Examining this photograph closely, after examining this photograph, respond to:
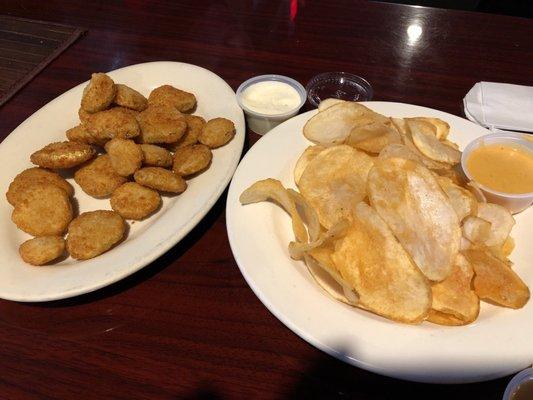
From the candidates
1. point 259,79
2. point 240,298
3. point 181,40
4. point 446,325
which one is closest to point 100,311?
point 240,298

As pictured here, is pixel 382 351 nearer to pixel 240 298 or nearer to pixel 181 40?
pixel 240 298

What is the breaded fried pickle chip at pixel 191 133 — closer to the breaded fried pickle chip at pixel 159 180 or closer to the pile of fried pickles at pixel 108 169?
the pile of fried pickles at pixel 108 169

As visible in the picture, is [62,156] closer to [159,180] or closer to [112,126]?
[112,126]

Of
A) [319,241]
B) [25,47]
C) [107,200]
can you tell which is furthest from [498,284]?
[25,47]

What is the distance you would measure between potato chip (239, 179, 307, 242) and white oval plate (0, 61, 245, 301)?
14cm

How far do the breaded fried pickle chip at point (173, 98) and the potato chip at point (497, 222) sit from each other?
3.56 ft

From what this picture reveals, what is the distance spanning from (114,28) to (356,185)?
170cm

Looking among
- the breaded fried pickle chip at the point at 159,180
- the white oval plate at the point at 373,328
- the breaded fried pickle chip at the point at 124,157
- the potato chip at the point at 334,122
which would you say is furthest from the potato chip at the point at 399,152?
the breaded fried pickle chip at the point at 124,157

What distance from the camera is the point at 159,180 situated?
49.8 inches

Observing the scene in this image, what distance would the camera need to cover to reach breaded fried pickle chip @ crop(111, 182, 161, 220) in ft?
4.07

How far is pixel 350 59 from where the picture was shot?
6.31 ft

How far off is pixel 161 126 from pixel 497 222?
1.08 metres

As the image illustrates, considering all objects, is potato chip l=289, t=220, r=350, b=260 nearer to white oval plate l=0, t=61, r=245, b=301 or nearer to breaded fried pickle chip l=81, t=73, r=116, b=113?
white oval plate l=0, t=61, r=245, b=301

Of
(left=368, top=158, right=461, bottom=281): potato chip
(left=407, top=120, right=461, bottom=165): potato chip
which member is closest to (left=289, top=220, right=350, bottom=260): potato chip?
(left=368, top=158, right=461, bottom=281): potato chip
